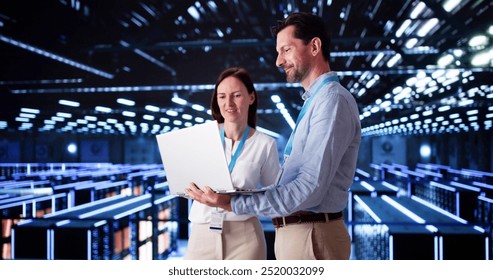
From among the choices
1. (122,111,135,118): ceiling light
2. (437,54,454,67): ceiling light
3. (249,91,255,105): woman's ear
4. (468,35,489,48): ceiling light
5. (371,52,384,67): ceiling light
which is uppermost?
(468,35,489,48): ceiling light

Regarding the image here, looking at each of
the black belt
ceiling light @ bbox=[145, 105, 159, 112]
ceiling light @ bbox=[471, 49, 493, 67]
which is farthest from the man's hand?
ceiling light @ bbox=[471, 49, 493, 67]

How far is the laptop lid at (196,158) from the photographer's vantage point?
1398 millimetres

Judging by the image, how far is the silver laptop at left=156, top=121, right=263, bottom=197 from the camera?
1.40m

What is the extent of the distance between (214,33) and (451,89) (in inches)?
68.5

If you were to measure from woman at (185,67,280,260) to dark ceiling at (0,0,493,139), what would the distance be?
147cm

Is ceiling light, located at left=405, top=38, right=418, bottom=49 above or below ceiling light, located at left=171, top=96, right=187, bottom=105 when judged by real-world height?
above

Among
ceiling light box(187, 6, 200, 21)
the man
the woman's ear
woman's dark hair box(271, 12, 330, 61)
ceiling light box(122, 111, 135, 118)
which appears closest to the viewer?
the man

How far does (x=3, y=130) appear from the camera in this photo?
11.4 feet

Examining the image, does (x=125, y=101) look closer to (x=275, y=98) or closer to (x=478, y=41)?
(x=275, y=98)

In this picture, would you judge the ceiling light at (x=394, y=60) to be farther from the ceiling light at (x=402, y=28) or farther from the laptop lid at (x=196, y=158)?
the laptop lid at (x=196, y=158)

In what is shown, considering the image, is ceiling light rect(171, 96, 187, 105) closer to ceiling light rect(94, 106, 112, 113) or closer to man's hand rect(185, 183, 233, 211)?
ceiling light rect(94, 106, 112, 113)

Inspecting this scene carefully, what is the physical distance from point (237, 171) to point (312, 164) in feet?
1.84

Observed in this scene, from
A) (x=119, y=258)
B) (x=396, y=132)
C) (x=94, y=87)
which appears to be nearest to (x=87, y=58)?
(x=94, y=87)

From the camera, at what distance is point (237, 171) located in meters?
1.66
